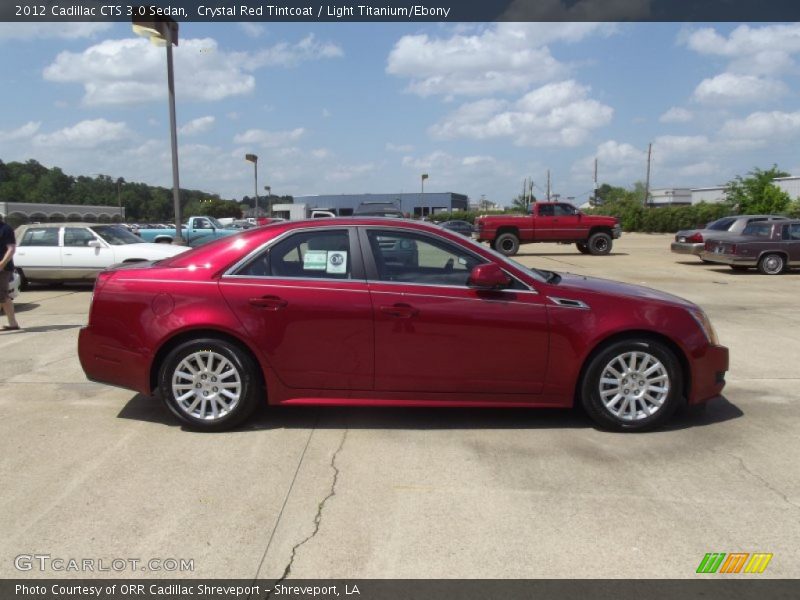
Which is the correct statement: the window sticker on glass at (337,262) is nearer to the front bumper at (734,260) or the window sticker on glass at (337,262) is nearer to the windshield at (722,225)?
the front bumper at (734,260)

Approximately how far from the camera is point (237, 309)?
14.8 feet

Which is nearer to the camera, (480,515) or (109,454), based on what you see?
(480,515)

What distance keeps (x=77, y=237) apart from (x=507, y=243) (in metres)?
15.4

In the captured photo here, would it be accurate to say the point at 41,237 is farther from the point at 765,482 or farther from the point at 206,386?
the point at 765,482

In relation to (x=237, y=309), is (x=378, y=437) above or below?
below

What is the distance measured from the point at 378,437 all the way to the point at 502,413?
112cm

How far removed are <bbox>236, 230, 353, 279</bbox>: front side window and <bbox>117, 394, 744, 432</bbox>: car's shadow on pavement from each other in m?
1.15

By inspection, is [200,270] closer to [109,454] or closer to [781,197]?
[109,454]

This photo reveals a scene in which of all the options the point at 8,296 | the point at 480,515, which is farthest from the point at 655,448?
the point at 8,296

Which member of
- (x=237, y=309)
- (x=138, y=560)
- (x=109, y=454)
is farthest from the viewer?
(x=237, y=309)

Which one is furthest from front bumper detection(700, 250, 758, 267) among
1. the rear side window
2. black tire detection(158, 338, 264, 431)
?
the rear side window
